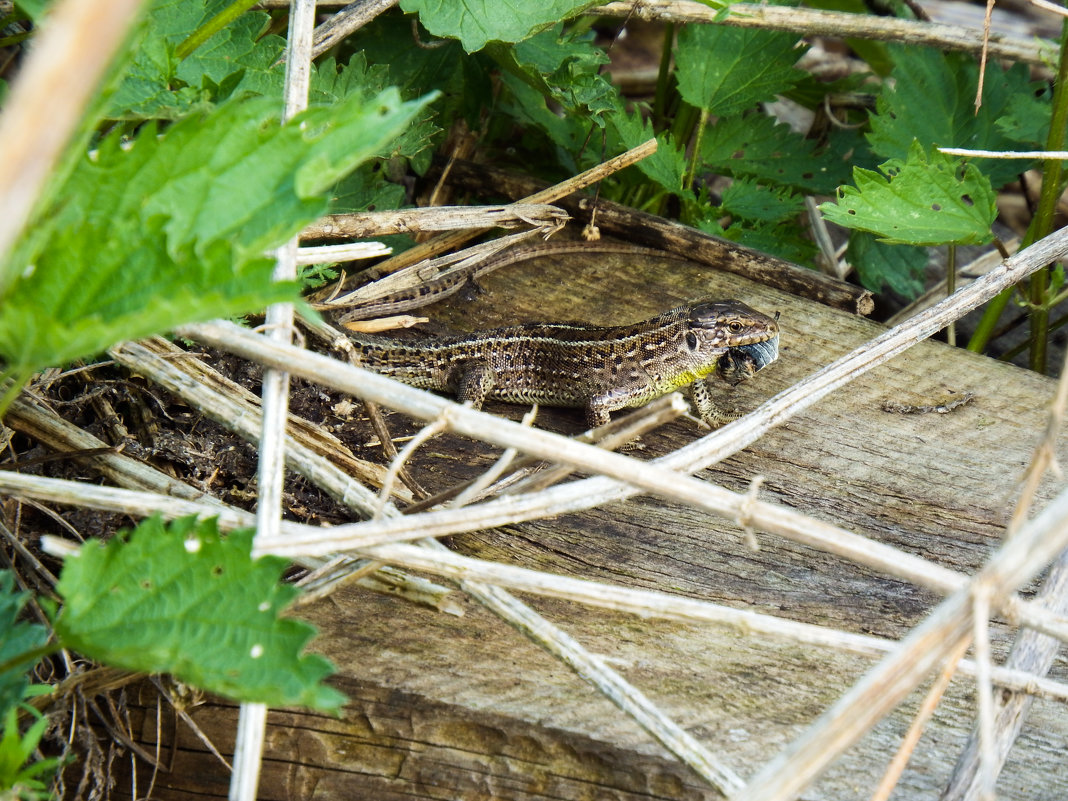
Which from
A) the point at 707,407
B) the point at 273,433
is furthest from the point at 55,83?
the point at 707,407

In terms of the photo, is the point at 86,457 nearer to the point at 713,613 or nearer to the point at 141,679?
the point at 141,679

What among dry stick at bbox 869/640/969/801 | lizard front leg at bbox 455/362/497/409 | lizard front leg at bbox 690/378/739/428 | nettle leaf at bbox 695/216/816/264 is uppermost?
nettle leaf at bbox 695/216/816/264

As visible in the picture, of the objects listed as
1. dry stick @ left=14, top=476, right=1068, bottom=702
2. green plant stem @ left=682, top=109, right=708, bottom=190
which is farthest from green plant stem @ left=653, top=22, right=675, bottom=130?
dry stick @ left=14, top=476, right=1068, bottom=702

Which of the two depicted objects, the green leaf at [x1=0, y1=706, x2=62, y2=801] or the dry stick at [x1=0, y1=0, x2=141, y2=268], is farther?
the green leaf at [x1=0, y1=706, x2=62, y2=801]

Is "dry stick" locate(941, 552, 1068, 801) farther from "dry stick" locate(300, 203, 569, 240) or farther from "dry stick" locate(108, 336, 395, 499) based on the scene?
"dry stick" locate(300, 203, 569, 240)

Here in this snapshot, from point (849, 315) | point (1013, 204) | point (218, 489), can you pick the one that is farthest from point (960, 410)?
point (1013, 204)

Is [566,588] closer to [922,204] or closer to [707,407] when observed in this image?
[707,407]
